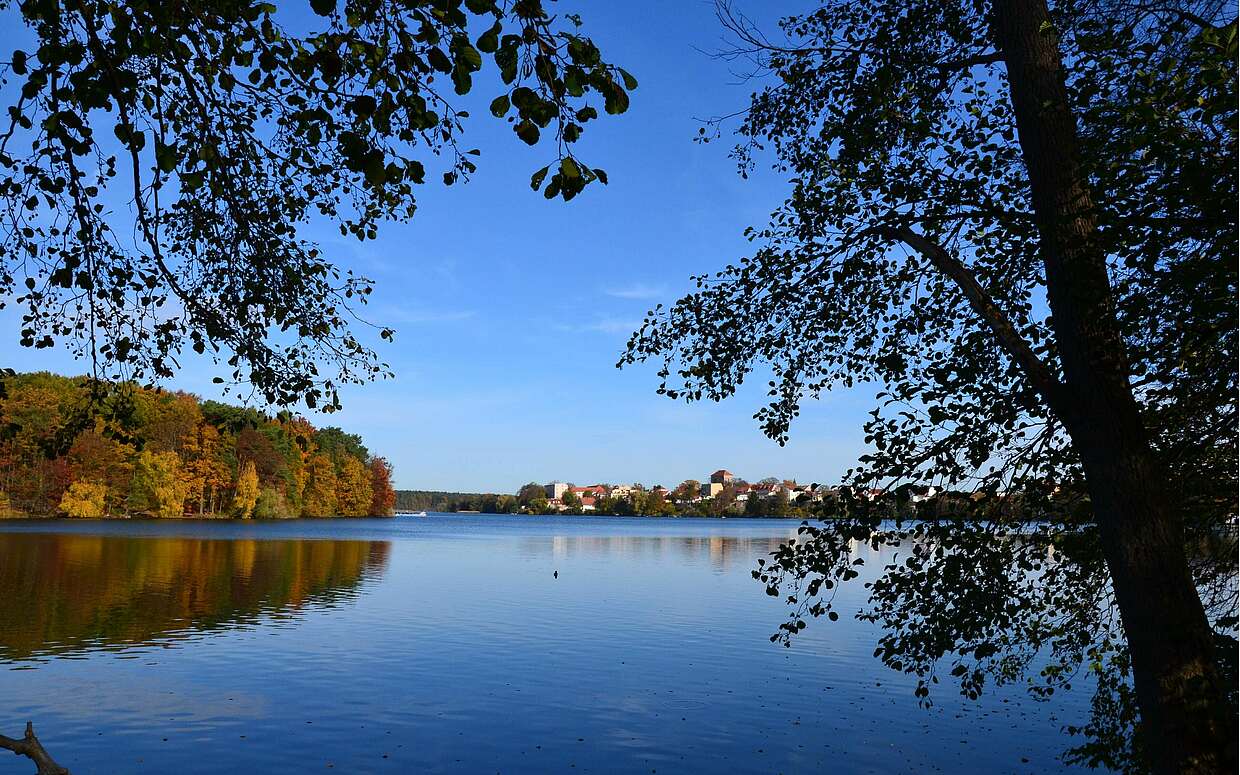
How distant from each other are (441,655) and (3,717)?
31.9ft

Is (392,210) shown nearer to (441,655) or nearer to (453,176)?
(453,176)

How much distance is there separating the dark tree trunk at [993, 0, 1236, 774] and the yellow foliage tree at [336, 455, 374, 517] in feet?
506

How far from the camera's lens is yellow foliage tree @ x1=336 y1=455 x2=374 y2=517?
509 feet

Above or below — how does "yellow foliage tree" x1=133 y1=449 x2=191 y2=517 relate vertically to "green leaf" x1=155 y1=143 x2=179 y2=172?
below

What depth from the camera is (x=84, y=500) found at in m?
92.9

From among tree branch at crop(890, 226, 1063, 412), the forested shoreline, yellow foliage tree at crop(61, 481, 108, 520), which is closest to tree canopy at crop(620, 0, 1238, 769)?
tree branch at crop(890, 226, 1063, 412)

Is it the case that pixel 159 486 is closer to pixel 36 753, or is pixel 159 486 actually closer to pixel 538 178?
pixel 36 753

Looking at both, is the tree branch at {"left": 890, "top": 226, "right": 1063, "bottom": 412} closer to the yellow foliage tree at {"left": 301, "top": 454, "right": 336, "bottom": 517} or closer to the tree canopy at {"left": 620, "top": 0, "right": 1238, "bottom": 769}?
the tree canopy at {"left": 620, "top": 0, "right": 1238, "bottom": 769}

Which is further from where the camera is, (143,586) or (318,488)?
(318,488)

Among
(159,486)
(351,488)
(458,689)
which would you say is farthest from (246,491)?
(458,689)

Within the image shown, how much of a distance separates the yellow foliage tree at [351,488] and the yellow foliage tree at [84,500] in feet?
189

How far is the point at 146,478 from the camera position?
9856cm

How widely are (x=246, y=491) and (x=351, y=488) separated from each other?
47581 millimetres

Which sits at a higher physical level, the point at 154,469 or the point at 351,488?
the point at 154,469
